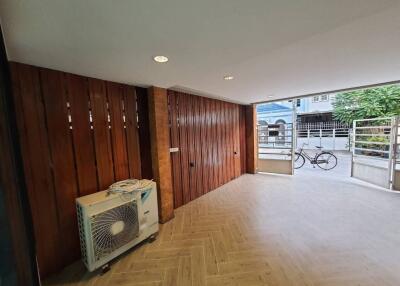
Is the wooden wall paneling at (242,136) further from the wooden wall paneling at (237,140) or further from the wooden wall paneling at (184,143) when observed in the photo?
the wooden wall paneling at (184,143)

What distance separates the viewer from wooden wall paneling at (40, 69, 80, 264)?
187 cm

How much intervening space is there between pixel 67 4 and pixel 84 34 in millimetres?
317

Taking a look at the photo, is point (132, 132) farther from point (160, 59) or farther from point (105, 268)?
point (105, 268)

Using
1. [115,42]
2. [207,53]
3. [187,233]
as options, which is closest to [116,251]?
[187,233]

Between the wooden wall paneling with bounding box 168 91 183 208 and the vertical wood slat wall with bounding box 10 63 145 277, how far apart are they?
100cm

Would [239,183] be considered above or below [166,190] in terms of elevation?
below

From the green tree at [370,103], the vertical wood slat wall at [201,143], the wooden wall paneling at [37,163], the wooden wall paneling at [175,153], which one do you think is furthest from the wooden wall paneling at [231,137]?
the wooden wall paneling at [37,163]

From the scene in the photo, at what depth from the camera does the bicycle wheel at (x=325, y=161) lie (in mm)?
6277

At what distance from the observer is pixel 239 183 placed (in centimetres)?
480

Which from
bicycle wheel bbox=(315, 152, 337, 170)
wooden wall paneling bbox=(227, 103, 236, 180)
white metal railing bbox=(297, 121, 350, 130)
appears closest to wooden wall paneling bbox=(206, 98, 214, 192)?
wooden wall paneling bbox=(227, 103, 236, 180)

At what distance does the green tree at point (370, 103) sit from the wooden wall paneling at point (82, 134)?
701cm

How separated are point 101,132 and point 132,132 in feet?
1.47

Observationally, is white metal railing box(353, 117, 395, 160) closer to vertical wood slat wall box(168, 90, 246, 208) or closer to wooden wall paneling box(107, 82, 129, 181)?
vertical wood slat wall box(168, 90, 246, 208)

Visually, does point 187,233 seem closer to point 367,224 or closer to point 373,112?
point 367,224
